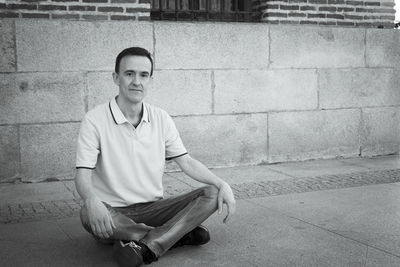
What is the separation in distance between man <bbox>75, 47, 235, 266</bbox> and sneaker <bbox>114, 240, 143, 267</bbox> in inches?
1.0

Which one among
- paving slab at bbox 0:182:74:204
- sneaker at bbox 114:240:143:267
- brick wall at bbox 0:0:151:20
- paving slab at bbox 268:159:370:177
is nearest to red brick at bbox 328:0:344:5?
paving slab at bbox 268:159:370:177

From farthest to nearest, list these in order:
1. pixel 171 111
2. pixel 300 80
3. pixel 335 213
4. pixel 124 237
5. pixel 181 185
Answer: pixel 300 80, pixel 171 111, pixel 181 185, pixel 335 213, pixel 124 237

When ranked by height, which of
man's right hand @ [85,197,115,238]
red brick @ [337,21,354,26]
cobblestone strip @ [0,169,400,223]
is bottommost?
cobblestone strip @ [0,169,400,223]

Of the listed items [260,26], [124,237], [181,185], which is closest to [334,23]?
[260,26]

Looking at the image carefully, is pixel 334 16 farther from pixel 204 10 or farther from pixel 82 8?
pixel 82 8

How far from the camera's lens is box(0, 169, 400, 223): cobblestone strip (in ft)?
16.1

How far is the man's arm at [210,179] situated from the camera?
363 cm

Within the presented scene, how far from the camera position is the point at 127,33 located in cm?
652

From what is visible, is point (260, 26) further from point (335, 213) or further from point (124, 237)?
point (124, 237)

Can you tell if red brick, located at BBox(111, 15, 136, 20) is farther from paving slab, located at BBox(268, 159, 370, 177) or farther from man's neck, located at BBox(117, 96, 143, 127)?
man's neck, located at BBox(117, 96, 143, 127)

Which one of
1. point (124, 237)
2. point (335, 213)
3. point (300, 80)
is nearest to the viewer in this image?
point (124, 237)

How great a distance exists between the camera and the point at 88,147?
11.8 feet

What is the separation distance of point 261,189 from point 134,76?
2.66m

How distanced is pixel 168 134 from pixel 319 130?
4.24m
